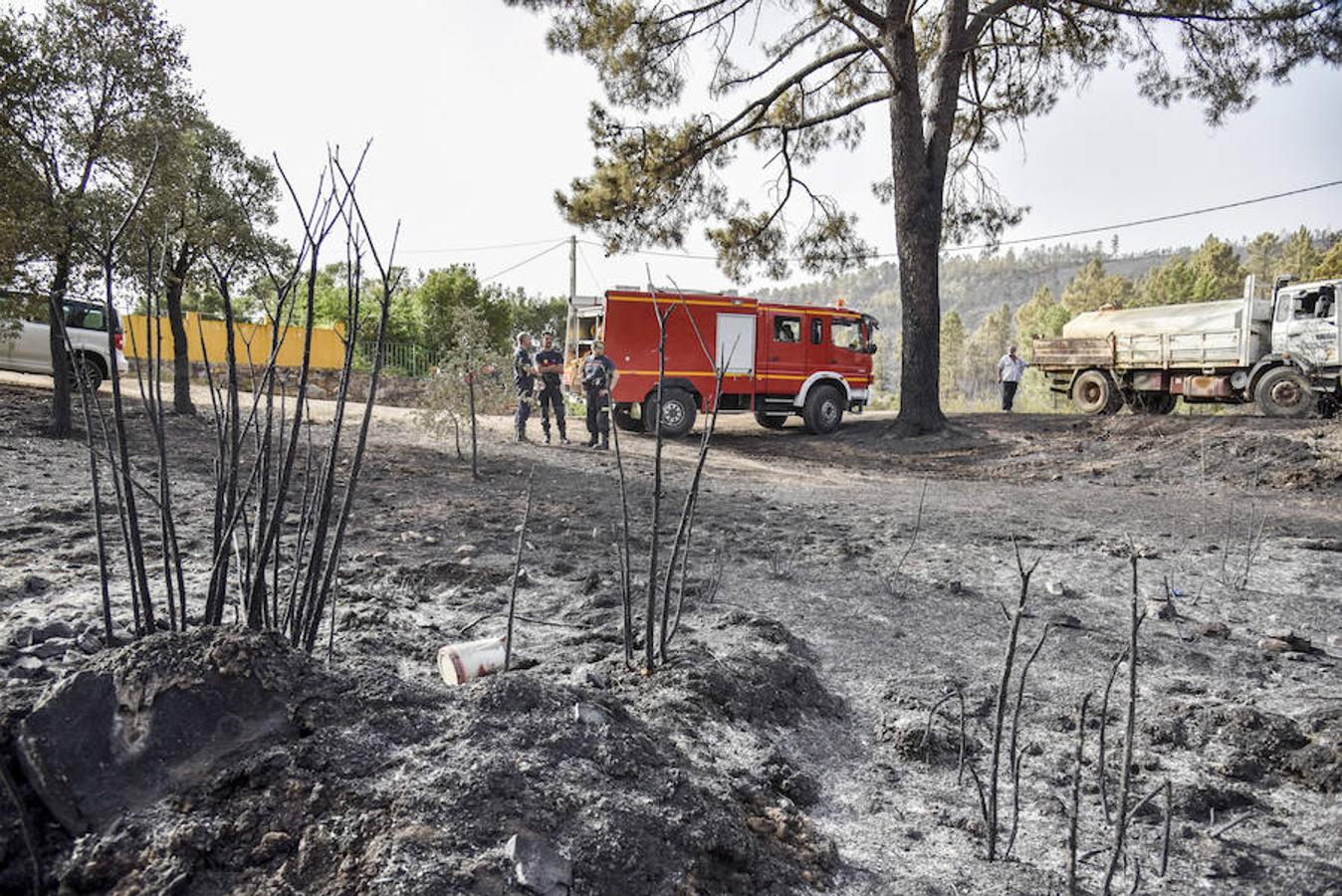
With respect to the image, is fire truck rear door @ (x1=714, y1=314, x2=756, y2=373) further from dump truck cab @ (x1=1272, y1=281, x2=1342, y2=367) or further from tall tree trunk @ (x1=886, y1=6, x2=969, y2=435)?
dump truck cab @ (x1=1272, y1=281, x2=1342, y2=367)

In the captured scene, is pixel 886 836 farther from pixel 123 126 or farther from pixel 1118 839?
pixel 123 126

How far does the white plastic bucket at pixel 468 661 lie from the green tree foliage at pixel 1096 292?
47836 millimetres

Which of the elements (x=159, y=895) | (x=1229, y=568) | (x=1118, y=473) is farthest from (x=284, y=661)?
(x=1118, y=473)

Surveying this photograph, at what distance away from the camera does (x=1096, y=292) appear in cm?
4538

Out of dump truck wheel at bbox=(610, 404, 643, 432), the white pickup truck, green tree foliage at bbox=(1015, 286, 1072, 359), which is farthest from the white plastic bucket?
green tree foliage at bbox=(1015, 286, 1072, 359)

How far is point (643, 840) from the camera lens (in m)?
1.48

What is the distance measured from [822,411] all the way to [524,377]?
5606 mm

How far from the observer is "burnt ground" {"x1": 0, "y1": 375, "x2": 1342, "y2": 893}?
1.40 m

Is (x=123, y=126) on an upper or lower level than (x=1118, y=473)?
upper

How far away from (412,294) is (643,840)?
2656cm

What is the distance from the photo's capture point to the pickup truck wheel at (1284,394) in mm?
11250

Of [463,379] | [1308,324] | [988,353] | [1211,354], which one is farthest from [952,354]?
[463,379]

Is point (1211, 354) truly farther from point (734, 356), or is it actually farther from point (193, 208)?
point (193, 208)

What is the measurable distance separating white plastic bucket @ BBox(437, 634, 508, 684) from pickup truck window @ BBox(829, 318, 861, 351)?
37.7 ft
